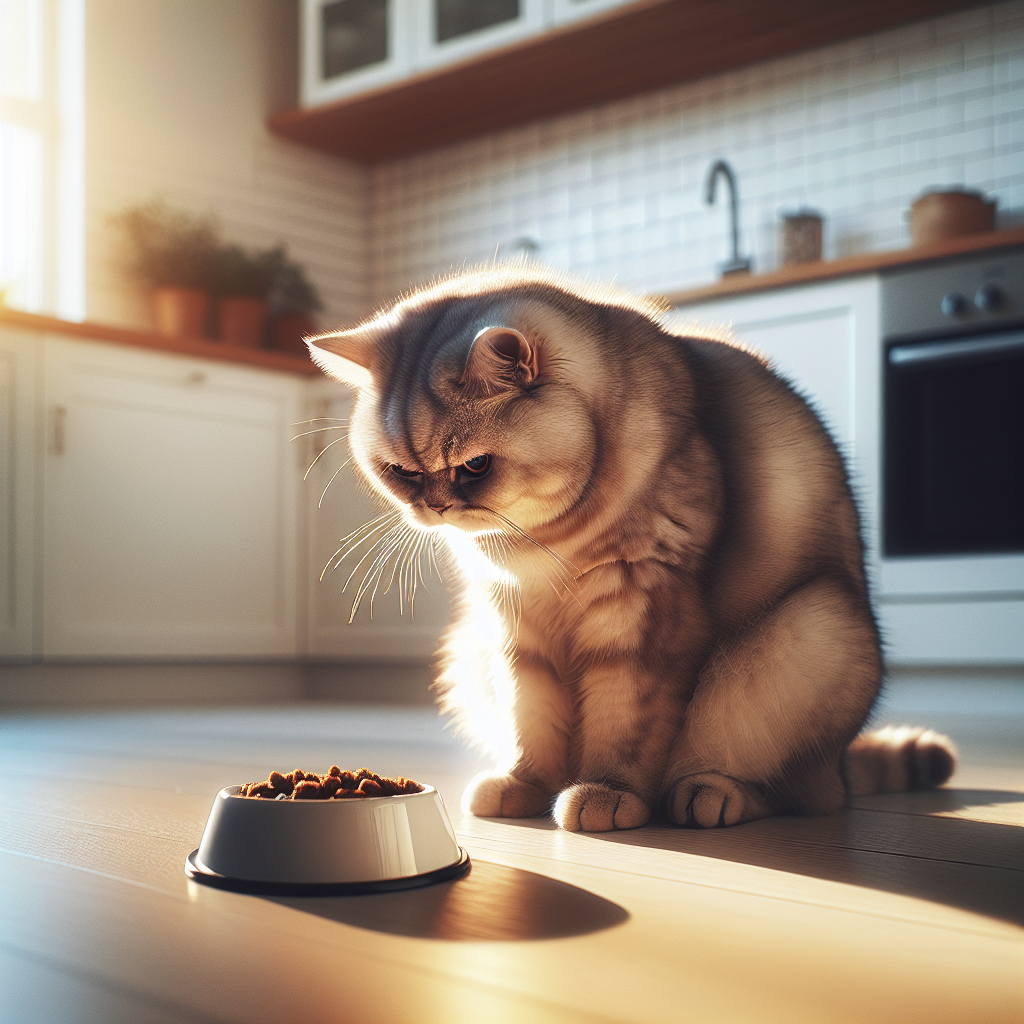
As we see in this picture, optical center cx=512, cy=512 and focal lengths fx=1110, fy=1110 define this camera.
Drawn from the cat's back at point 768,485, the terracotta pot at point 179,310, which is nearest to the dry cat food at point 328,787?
the cat's back at point 768,485

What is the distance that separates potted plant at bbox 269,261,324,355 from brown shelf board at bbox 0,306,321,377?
26 cm

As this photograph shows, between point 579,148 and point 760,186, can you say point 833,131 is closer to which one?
point 760,186

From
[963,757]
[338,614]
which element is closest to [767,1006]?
[963,757]

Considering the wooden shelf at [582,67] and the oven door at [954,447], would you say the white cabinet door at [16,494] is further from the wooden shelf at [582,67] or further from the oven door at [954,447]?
the oven door at [954,447]

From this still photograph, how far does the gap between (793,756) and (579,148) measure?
137 inches

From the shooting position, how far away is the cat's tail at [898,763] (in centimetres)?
145

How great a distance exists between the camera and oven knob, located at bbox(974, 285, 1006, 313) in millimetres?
2633

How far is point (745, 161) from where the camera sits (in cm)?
385

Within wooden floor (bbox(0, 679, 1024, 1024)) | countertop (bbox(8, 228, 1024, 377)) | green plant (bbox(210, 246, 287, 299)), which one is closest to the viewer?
wooden floor (bbox(0, 679, 1024, 1024))

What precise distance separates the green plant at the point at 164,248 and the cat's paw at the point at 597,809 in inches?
133

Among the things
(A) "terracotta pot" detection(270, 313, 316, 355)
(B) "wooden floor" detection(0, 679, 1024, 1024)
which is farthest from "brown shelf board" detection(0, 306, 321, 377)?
(B) "wooden floor" detection(0, 679, 1024, 1024)

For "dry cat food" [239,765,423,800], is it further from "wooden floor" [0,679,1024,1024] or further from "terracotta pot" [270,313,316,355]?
"terracotta pot" [270,313,316,355]

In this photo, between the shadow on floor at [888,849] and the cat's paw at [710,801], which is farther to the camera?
the cat's paw at [710,801]

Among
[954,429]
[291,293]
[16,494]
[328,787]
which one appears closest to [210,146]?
[291,293]
